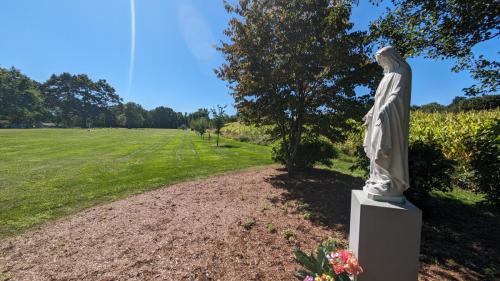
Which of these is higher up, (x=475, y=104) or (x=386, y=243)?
(x=475, y=104)

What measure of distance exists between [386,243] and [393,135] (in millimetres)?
1226

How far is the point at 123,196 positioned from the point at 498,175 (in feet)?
29.1

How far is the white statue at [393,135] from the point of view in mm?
2832

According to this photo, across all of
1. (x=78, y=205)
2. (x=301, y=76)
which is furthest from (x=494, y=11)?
(x=78, y=205)

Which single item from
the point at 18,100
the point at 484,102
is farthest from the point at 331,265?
the point at 18,100

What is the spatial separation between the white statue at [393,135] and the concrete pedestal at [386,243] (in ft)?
0.68

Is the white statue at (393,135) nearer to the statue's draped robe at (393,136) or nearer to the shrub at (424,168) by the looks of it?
the statue's draped robe at (393,136)

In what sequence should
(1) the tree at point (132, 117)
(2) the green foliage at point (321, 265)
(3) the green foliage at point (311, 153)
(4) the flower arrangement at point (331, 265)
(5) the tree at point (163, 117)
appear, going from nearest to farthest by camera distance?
(4) the flower arrangement at point (331, 265), (2) the green foliage at point (321, 265), (3) the green foliage at point (311, 153), (1) the tree at point (132, 117), (5) the tree at point (163, 117)

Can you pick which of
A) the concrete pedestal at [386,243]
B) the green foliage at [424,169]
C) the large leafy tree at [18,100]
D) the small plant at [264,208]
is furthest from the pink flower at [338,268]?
the large leafy tree at [18,100]

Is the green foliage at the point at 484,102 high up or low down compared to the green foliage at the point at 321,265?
up

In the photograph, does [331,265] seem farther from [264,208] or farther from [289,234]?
[264,208]

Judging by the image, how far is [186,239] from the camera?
14.2 feet

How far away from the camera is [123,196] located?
704 cm

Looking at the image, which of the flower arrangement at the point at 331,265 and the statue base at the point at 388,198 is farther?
the statue base at the point at 388,198
